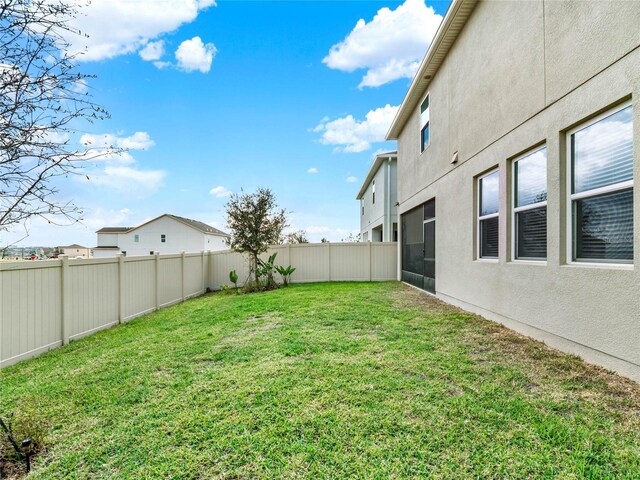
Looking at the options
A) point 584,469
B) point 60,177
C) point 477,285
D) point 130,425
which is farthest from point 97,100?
point 477,285

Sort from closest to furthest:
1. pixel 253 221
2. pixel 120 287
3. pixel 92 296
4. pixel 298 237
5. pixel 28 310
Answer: pixel 28 310
pixel 92 296
pixel 120 287
pixel 253 221
pixel 298 237

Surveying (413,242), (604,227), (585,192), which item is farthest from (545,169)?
(413,242)

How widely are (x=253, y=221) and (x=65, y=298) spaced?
7.36 metres

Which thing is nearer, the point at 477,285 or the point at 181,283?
the point at 477,285

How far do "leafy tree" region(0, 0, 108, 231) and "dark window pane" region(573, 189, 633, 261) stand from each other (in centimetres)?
529

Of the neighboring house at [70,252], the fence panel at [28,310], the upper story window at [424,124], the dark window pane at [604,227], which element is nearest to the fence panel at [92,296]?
the fence panel at [28,310]

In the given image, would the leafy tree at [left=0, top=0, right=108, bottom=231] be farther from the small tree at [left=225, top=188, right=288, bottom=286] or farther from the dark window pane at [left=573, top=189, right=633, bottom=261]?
the small tree at [left=225, top=188, right=288, bottom=286]

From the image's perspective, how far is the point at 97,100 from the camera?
9.49 feet

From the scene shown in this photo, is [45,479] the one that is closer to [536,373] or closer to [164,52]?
[536,373]

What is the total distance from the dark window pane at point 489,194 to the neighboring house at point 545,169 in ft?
0.11

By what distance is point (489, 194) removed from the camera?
6.29 metres

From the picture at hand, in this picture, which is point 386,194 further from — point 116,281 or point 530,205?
point 116,281

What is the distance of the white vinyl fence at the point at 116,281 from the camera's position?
484 cm

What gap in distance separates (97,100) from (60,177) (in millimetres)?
753
